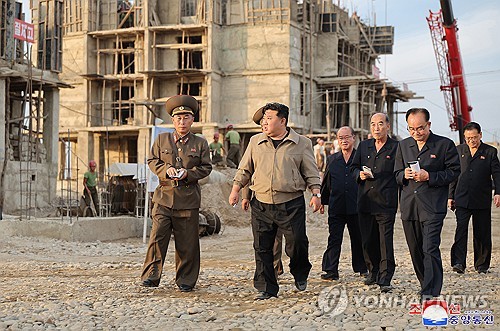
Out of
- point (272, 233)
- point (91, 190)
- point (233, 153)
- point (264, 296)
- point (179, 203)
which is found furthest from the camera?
point (233, 153)

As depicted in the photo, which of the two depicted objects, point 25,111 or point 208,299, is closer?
point 208,299

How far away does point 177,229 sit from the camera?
805cm

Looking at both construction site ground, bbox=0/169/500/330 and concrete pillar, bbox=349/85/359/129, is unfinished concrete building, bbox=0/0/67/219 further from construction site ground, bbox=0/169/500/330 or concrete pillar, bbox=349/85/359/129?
concrete pillar, bbox=349/85/359/129

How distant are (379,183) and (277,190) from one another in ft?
4.18

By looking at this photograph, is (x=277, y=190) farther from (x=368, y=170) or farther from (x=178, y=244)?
(x=178, y=244)

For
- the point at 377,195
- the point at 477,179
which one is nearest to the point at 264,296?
the point at 377,195

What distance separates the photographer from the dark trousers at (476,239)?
31.0ft

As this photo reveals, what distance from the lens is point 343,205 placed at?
357 inches

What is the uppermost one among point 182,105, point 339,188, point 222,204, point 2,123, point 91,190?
point 2,123

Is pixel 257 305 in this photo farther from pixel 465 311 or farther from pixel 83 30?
pixel 83 30

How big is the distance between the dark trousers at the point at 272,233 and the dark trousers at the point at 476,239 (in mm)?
2755

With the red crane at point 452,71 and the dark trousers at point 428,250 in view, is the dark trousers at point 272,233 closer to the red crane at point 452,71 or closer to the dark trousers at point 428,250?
the dark trousers at point 428,250

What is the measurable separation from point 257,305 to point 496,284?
2.93m

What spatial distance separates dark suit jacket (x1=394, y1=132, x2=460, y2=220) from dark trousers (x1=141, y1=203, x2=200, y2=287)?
222cm
